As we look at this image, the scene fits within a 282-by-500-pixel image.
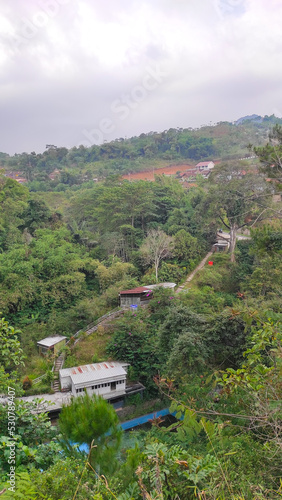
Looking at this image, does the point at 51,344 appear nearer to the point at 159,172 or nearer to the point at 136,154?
the point at 159,172

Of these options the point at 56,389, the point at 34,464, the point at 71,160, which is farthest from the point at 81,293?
the point at 71,160

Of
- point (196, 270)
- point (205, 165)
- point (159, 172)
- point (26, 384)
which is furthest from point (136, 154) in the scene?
point (26, 384)

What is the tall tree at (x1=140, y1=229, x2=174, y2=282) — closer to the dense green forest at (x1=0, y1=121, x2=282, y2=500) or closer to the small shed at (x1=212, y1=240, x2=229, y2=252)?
the dense green forest at (x1=0, y1=121, x2=282, y2=500)

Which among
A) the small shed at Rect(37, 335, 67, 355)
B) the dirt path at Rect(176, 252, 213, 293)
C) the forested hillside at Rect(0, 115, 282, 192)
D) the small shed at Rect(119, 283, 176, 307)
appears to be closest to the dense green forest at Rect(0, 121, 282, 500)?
the dirt path at Rect(176, 252, 213, 293)

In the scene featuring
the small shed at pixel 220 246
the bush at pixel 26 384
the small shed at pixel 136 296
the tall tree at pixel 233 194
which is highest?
the tall tree at pixel 233 194

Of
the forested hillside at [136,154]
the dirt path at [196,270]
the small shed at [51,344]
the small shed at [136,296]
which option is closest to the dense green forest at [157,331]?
the dirt path at [196,270]

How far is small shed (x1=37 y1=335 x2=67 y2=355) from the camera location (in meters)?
10.6

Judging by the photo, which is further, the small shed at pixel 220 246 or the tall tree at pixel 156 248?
the small shed at pixel 220 246

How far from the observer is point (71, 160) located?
42531 millimetres

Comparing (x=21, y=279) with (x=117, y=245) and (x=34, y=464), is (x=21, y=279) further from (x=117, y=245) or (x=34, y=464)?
(x=34, y=464)

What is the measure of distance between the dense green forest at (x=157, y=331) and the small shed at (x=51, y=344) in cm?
38

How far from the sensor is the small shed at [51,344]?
34.8 feet

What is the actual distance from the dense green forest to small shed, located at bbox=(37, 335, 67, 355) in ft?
1.25

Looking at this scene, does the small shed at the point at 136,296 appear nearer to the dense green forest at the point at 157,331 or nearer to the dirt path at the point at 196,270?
the dense green forest at the point at 157,331
